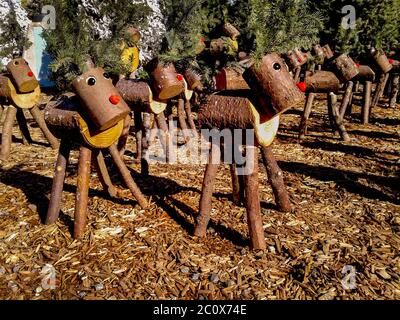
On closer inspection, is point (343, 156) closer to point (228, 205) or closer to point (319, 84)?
point (319, 84)

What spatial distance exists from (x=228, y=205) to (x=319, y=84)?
2884mm

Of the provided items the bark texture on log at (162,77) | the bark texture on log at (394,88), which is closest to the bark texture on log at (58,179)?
the bark texture on log at (162,77)

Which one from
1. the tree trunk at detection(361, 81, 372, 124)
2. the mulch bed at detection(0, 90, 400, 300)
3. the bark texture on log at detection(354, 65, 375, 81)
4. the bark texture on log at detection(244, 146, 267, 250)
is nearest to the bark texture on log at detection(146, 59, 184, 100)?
the mulch bed at detection(0, 90, 400, 300)

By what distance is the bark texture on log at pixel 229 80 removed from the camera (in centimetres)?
371

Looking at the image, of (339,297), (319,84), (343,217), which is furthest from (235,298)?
(319,84)

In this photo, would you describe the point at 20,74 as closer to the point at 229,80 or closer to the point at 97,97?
the point at 97,97

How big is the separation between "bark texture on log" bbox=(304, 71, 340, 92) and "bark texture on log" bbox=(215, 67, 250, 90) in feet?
8.66

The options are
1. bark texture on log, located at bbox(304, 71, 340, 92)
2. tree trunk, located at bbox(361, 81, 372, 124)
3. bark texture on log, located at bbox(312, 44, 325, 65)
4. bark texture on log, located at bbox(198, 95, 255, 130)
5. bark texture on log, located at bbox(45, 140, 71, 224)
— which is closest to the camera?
bark texture on log, located at bbox(198, 95, 255, 130)

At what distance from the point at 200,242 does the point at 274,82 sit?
73.1 inches

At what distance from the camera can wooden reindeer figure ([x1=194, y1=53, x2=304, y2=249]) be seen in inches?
124

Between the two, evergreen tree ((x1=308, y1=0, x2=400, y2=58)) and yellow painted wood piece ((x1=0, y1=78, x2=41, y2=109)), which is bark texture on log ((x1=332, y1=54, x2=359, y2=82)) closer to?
evergreen tree ((x1=308, y1=0, x2=400, y2=58))

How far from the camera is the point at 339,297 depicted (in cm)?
302

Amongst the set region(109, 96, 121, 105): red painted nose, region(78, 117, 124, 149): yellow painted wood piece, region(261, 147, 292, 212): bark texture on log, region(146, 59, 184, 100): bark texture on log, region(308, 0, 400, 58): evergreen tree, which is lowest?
region(261, 147, 292, 212): bark texture on log

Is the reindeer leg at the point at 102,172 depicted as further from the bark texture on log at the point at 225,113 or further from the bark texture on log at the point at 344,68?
the bark texture on log at the point at 344,68
